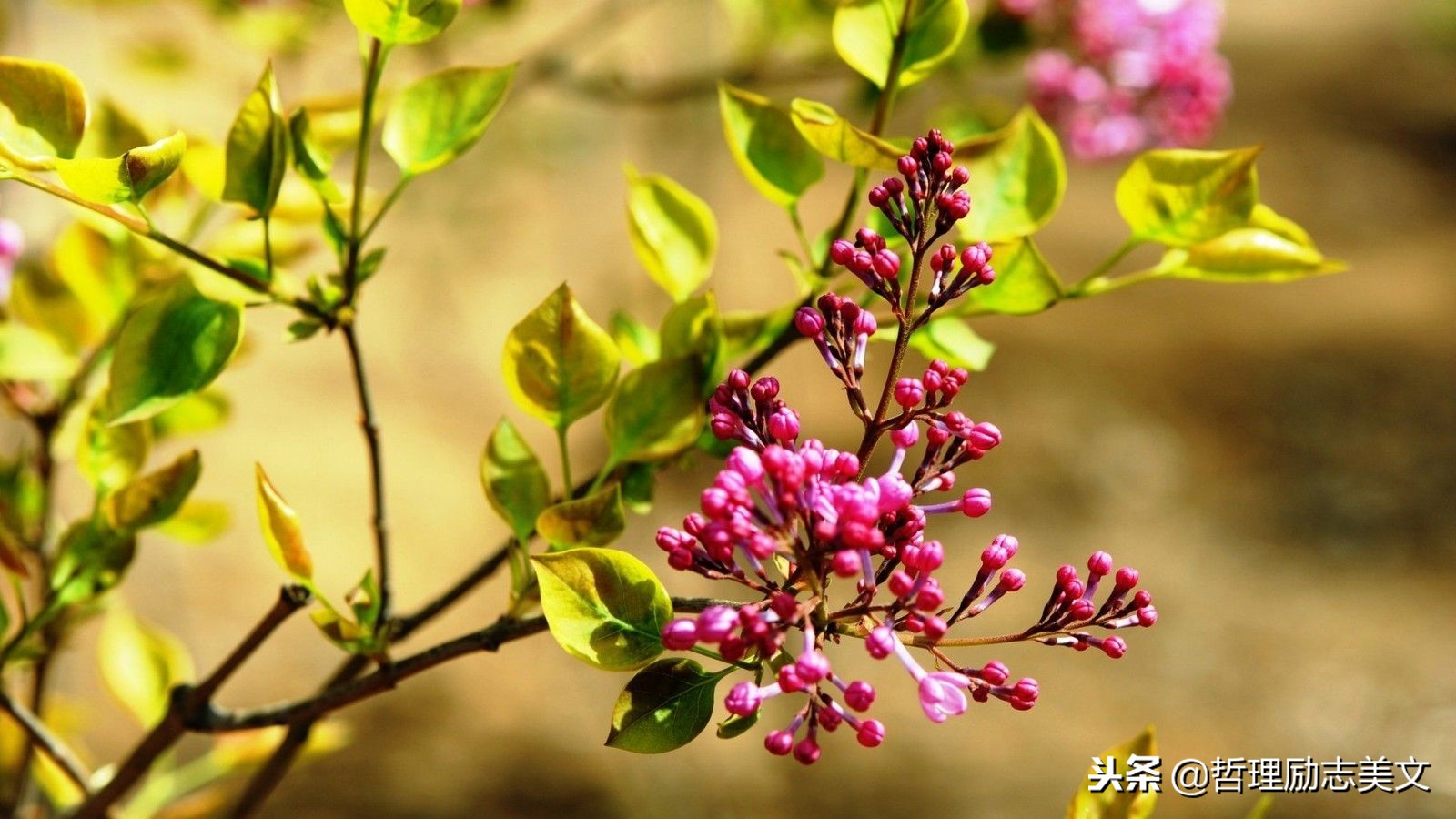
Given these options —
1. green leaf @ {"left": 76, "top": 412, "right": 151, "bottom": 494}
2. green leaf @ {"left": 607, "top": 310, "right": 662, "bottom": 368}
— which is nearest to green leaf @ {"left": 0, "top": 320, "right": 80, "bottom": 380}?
green leaf @ {"left": 76, "top": 412, "right": 151, "bottom": 494}

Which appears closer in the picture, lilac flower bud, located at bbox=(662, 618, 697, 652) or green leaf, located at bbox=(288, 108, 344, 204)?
lilac flower bud, located at bbox=(662, 618, 697, 652)

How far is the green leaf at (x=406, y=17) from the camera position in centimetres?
41

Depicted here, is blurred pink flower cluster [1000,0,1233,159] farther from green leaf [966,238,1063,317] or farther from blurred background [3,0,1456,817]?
green leaf [966,238,1063,317]

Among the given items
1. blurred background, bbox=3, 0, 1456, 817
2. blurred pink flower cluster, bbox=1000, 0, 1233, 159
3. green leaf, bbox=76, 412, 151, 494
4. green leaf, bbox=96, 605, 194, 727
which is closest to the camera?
green leaf, bbox=76, 412, 151, 494

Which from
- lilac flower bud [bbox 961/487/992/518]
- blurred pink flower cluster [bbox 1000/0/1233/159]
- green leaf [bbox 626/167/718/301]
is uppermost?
blurred pink flower cluster [bbox 1000/0/1233/159]

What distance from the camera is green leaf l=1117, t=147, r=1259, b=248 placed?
49 cm

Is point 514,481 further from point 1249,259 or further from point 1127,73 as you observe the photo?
point 1127,73

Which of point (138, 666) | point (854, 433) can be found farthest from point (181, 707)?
A: point (854, 433)

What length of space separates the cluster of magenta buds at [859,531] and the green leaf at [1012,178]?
0.09 metres

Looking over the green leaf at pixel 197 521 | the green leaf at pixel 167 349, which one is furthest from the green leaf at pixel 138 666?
the green leaf at pixel 167 349

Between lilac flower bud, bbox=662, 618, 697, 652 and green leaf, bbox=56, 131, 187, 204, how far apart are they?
205 mm

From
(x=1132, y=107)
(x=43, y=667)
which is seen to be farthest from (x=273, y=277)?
(x=1132, y=107)

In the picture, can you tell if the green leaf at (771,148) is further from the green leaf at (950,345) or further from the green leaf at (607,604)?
the green leaf at (607,604)

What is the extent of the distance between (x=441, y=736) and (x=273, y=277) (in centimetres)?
190
